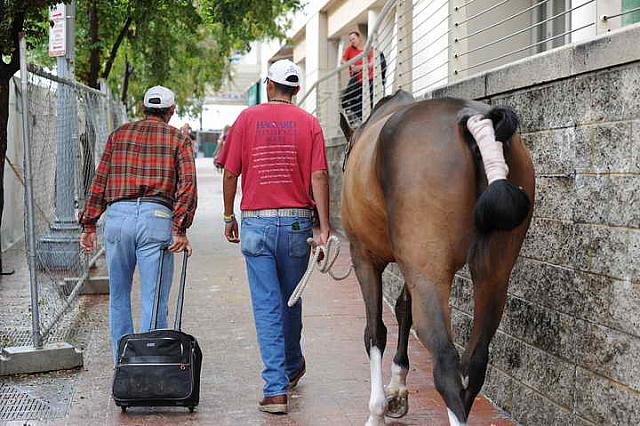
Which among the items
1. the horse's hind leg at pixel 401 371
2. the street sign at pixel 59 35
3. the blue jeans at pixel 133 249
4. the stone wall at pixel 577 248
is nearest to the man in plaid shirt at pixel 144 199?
the blue jeans at pixel 133 249

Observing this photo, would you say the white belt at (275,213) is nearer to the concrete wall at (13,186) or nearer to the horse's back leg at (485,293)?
the horse's back leg at (485,293)

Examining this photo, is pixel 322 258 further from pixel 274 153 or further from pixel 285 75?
pixel 285 75

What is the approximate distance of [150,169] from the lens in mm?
5902

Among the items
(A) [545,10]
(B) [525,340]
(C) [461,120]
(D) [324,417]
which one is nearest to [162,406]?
(D) [324,417]

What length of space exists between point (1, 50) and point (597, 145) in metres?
4.66

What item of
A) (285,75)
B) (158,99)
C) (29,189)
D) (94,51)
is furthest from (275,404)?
(94,51)

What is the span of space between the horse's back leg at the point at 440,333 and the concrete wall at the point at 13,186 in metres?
11.0

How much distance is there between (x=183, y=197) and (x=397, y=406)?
1.88m

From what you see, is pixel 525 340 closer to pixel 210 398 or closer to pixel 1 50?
pixel 210 398

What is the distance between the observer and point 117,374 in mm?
5480

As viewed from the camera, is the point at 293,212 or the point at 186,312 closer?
the point at 293,212

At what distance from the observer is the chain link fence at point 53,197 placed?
6559 millimetres

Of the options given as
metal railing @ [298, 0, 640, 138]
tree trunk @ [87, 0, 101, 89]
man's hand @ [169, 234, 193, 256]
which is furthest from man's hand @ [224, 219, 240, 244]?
tree trunk @ [87, 0, 101, 89]

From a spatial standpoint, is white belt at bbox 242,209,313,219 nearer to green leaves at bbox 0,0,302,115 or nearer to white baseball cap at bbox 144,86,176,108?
white baseball cap at bbox 144,86,176,108
